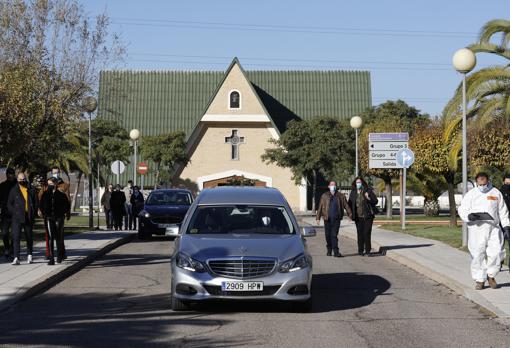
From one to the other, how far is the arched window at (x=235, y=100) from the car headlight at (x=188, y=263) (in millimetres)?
57637

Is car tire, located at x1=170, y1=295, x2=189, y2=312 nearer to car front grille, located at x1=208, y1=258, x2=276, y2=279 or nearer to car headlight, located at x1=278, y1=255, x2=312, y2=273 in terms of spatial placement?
car front grille, located at x1=208, y1=258, x2=276, y2=279

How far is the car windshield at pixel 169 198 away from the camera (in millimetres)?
32062

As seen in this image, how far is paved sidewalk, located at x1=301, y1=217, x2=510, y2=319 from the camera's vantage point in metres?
13.9

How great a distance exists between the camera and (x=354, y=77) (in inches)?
3093

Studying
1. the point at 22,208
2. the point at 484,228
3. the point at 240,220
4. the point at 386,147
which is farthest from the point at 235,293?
the point at 386,147

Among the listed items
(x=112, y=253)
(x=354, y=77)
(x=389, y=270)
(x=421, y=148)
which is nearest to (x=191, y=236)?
(x=389, y=270)

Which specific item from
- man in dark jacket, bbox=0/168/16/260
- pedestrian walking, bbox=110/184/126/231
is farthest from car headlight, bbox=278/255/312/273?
pedestrian walking, bbox=110/184/126/231

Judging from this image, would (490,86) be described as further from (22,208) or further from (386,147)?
(22,208)

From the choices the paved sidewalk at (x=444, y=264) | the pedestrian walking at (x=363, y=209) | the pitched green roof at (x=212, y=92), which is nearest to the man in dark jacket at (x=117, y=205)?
the paved sidewalk at (x=444, y=264)

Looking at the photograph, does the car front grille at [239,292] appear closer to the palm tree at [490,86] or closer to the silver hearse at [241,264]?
the silver hearse at [241,264]

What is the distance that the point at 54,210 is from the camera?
63.3 feet

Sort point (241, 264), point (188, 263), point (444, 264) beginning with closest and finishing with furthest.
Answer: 1. point (241, 264)
2. point (188, 263)
3. point (444, 264)

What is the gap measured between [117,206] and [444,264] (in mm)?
18604

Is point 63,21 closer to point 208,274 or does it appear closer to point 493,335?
point 208,274
